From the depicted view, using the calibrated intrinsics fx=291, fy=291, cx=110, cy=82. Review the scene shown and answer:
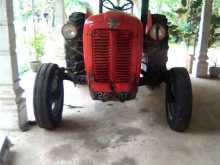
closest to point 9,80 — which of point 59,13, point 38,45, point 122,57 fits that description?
point 122,57

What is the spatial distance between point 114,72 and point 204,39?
319 centimetres

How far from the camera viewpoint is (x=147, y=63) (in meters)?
4.25

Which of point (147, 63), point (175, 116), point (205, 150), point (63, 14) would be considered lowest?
point (205, 150)

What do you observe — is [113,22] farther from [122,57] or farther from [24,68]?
[24,68]

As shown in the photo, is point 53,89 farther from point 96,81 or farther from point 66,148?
point 66,148

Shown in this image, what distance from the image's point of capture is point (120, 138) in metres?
3.00

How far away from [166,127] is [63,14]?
3.84 meters

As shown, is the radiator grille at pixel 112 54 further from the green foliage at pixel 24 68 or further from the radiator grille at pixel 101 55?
the green foliage at pixel 24 68

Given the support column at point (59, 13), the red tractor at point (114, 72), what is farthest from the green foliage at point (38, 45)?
the red tractor at point (114, 72)

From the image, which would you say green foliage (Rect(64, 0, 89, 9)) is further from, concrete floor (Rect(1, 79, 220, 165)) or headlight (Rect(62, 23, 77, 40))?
headlight (Rect(62, 23, 77, 40))

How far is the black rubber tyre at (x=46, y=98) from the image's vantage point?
3.04 meters

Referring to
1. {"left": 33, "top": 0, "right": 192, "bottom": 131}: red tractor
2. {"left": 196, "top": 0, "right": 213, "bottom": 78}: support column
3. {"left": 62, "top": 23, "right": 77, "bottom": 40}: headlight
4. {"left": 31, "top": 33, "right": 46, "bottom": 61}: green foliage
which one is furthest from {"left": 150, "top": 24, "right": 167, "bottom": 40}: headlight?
{"left": 31, "top": 33, "right": 46, "bottom": 61}: green foliage

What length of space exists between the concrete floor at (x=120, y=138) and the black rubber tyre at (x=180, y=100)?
113 millimetres

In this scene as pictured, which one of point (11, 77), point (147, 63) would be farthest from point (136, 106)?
point (11, 77)
